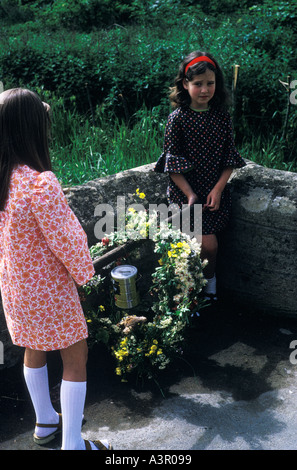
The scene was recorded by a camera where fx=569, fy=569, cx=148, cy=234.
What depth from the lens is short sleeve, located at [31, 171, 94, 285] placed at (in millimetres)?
2018

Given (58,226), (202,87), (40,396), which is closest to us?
(58,226)

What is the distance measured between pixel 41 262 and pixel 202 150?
4.50ft

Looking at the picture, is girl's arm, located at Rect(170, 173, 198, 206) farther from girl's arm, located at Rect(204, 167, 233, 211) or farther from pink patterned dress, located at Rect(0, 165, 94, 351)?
pink patterned dress, located at Rect(0, 165, 94, 351)

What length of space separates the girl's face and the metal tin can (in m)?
1.00

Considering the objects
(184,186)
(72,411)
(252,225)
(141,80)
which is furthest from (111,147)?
(72,411)

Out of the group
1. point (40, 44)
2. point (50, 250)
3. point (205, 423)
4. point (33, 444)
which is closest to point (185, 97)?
point (50, 250)

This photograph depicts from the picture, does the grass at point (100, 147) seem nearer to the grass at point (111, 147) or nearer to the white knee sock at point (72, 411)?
the grass at point (111, 147)

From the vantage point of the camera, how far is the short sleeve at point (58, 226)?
2018 mm

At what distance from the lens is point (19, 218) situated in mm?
2053

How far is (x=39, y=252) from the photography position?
82.8 inches

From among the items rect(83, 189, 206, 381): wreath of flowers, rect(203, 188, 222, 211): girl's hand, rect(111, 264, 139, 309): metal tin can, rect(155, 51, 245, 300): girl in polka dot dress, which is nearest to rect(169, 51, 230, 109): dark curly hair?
rect(155, 51, 245, 300): girl in polka dot dress

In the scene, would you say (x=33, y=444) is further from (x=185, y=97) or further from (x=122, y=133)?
(x=122, y=133)

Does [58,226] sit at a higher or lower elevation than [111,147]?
higher

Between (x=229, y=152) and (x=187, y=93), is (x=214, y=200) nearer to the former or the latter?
(x=229, y=152)
